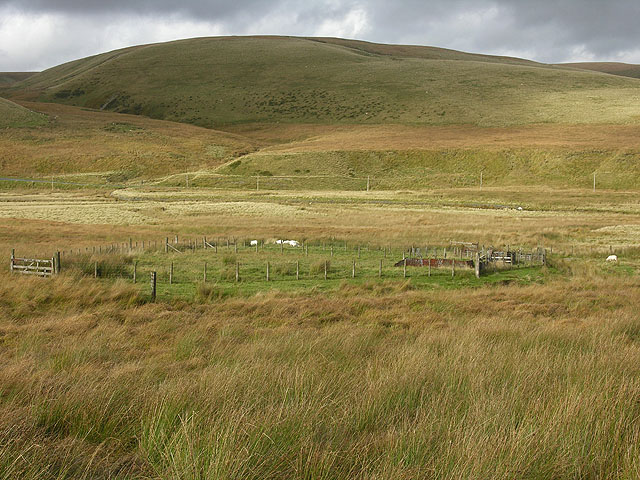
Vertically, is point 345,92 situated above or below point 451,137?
above

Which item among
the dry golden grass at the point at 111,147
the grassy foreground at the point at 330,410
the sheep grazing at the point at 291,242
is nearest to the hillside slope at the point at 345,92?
the dry golden grass at the point at 111,147

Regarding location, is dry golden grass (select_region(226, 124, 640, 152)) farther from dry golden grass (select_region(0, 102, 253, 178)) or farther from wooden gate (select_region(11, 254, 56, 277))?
wooden gate (select_region(11, 254, 56, 277))

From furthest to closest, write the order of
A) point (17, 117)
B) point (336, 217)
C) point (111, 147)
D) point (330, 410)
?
point (17, 117) < point (111, 147) < point (336, 217) < point (330, 410)

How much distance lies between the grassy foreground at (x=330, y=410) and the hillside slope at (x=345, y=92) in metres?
131

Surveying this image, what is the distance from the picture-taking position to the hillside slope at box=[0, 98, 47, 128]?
129m

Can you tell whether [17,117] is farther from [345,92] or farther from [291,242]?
[291,242]

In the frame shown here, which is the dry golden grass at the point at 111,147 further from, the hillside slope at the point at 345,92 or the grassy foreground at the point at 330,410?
the grassy foreground at the point at 330,410

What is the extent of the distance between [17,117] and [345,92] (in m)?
83.5

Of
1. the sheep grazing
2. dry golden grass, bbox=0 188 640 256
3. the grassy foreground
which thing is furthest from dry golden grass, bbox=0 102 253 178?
the grassy foreground

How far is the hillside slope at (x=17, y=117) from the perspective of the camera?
129m

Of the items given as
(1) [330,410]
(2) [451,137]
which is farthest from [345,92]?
(1) [330,410]

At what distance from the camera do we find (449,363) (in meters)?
6.08

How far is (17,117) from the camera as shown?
435 ft

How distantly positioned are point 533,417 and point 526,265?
24496mm
